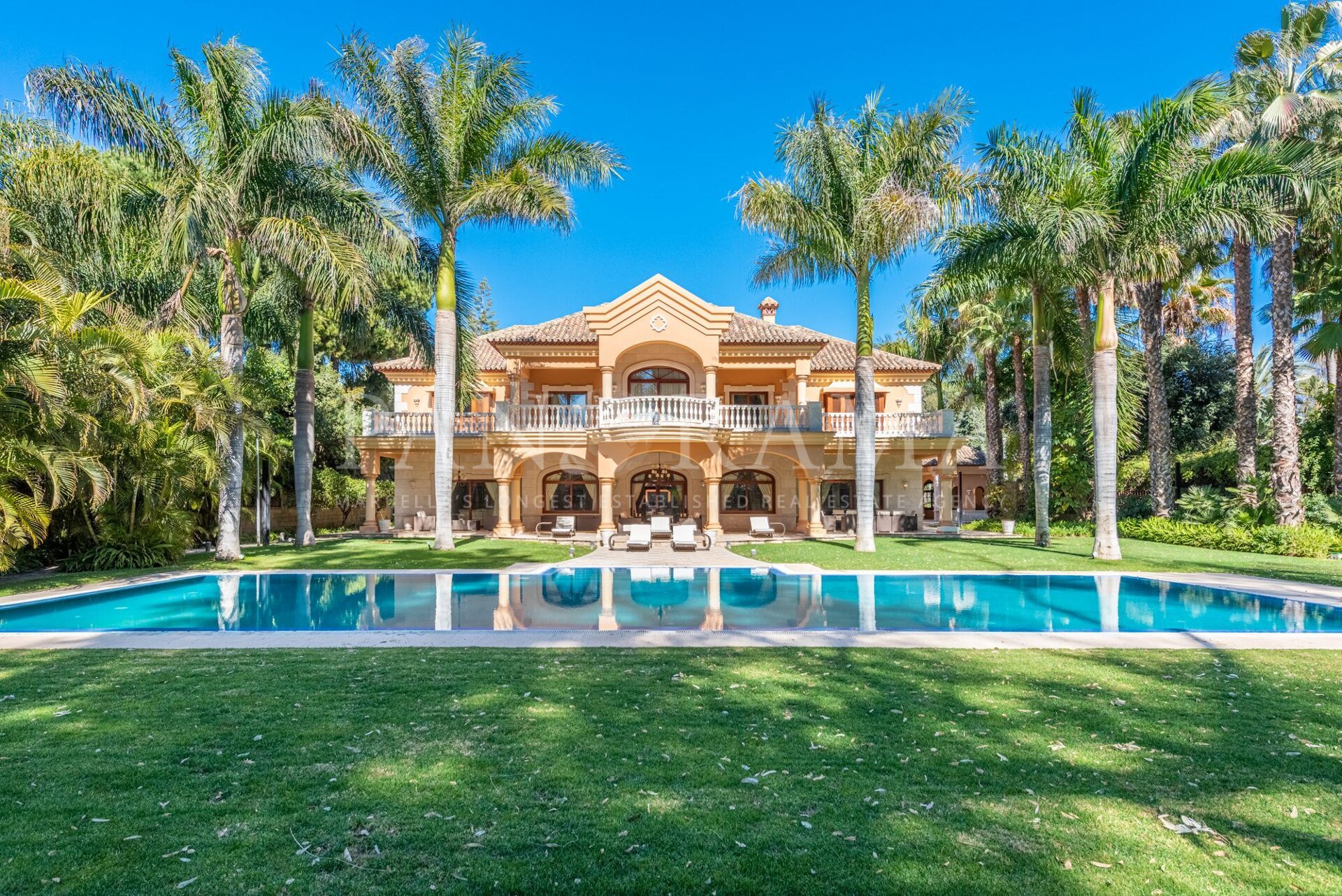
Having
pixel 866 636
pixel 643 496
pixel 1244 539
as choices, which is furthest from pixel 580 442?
pixel 1244 539

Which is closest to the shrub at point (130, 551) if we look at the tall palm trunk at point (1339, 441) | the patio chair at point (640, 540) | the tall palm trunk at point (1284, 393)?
the patio chair at point (640, 540)

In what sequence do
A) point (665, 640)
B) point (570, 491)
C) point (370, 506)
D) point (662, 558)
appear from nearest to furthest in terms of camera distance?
point (665, 640), point (662, 558), point (370, 506), point (570, 491)

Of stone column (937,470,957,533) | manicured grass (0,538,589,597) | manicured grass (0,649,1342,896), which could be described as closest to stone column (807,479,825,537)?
stone column (937,470,957,533)

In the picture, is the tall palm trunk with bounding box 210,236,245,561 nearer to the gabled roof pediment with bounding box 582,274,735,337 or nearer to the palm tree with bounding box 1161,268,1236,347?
the gabled roof pediment with bounding box 582,274,735,337

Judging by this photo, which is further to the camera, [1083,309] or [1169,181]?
[1083,309]

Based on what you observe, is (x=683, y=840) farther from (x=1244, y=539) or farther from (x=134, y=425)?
(x=1244, y=539)

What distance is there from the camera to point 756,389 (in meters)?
29.3

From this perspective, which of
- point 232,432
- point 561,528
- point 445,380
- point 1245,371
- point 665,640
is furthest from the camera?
point 561,528

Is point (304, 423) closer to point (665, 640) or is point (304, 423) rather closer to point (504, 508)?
point (504, 508)

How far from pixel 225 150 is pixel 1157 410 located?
94.4ft

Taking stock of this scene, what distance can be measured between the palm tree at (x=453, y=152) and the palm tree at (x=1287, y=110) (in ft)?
61.9

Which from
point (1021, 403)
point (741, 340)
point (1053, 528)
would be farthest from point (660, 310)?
point (1053, 528)

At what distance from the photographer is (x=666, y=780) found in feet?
14.1

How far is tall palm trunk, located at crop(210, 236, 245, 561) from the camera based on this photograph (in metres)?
16.5
